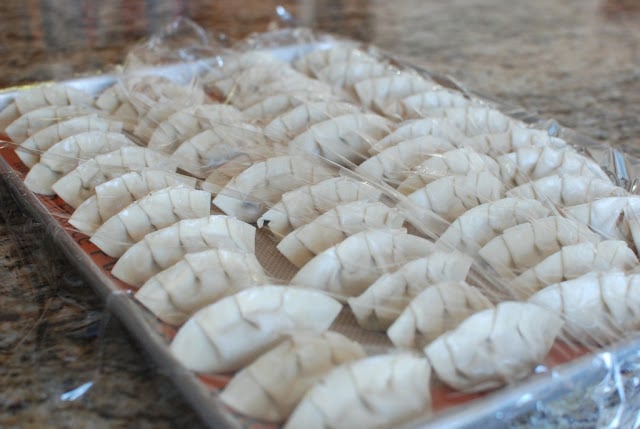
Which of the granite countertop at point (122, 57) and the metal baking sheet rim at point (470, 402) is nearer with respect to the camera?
the metal baking sheet rim at point (470, 402)

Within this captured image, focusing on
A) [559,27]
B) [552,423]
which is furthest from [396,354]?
[559,27]

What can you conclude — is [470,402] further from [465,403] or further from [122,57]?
[122,57]

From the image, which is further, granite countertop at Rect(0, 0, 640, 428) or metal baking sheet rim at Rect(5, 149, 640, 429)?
granite countertop at Rect(0, 0, 640, 428)

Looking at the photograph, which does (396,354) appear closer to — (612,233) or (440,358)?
(440,358)

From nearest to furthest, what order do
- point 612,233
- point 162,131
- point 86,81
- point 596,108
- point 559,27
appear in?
1. point 612,233
2. point 162,131
3. point 86,81
4. point 596,108
5. point 559,27

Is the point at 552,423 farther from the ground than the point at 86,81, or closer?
closer

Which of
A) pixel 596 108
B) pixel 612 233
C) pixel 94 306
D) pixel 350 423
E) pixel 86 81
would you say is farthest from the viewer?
pixel 596 108

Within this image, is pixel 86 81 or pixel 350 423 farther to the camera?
pixel 86 81

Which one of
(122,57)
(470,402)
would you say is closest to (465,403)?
(470,402)
